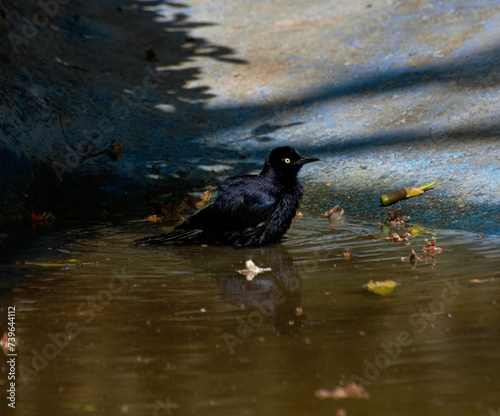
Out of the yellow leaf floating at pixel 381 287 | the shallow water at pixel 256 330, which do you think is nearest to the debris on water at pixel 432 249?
the shallow water at pixel 256 330

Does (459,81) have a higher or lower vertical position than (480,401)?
lower

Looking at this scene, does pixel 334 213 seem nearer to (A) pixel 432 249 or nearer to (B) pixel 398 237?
(B) pixel 398 237

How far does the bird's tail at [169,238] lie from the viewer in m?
6.45

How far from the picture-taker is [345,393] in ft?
9.91

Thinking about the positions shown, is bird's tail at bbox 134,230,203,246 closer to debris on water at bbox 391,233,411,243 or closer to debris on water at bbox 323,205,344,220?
debris on water at bbox 323,205,344,220

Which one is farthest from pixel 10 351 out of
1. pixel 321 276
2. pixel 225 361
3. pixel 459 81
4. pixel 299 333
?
pixel 459 81

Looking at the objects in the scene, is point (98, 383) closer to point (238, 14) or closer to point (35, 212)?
point (35, 212)

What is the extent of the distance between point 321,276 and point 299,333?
131 centimetres

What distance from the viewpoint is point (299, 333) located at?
3.82m

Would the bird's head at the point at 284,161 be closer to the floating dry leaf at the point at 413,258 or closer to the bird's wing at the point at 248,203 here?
the bird's wing at the point at 248,203

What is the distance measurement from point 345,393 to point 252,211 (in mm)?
3527

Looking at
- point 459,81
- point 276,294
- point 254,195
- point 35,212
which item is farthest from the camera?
point 459,81

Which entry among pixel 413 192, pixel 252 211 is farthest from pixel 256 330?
pixel 413 192

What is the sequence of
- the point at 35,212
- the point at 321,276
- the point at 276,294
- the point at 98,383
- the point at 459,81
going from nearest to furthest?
the point at 98,383
the point at 276,294
the point at 321,276
the point at 35,212
the point at 459,81
